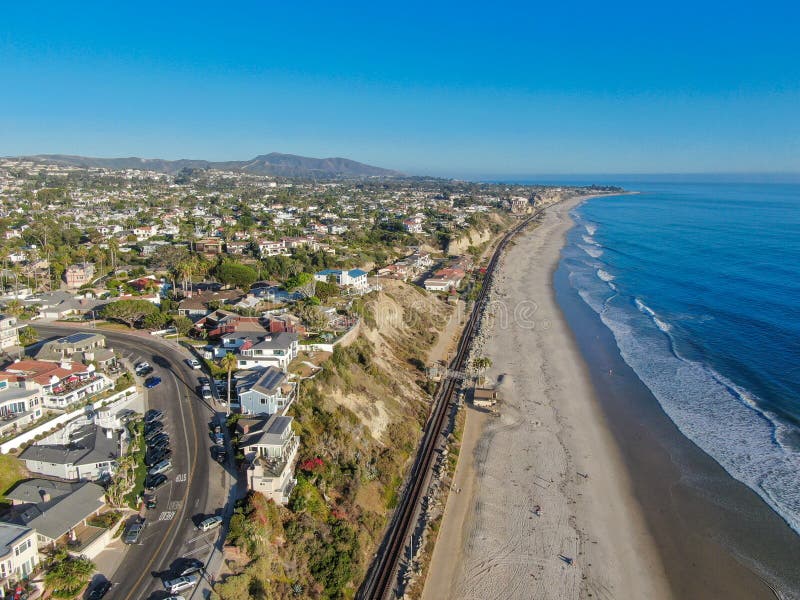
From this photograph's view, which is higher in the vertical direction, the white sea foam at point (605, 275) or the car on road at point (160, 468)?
the car on road at point (160, 468)

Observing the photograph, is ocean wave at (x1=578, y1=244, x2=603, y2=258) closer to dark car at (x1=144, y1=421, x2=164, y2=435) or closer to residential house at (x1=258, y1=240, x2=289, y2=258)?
residential house at (x1=258, y1=240, x2=289, y2=258)

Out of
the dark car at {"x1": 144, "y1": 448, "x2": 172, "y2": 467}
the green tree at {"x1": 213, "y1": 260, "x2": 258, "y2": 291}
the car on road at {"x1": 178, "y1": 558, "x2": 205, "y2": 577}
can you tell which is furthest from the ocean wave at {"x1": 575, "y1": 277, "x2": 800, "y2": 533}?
the green tree at {"x1": 213, "y1": 260, "x2": 258, "y2": 291}

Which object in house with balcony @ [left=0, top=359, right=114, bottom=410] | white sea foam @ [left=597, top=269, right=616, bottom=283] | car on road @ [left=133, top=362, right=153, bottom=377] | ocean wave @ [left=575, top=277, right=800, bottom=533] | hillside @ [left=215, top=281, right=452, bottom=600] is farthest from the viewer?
white sea foam @ [left=597, top=269, right=616, bottom=283]

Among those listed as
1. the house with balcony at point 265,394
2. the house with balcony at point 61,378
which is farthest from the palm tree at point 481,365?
the house with balcony at point 61,378

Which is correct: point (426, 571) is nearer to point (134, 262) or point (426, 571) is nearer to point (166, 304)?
point (166, 304)

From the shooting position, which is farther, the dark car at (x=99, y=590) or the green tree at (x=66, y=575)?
the dark car at (x=99, y=590)

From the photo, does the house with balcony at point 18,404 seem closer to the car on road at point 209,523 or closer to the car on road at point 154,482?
the car on road at point 154,482

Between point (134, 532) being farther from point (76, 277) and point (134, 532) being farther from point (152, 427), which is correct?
point (76, 277)
